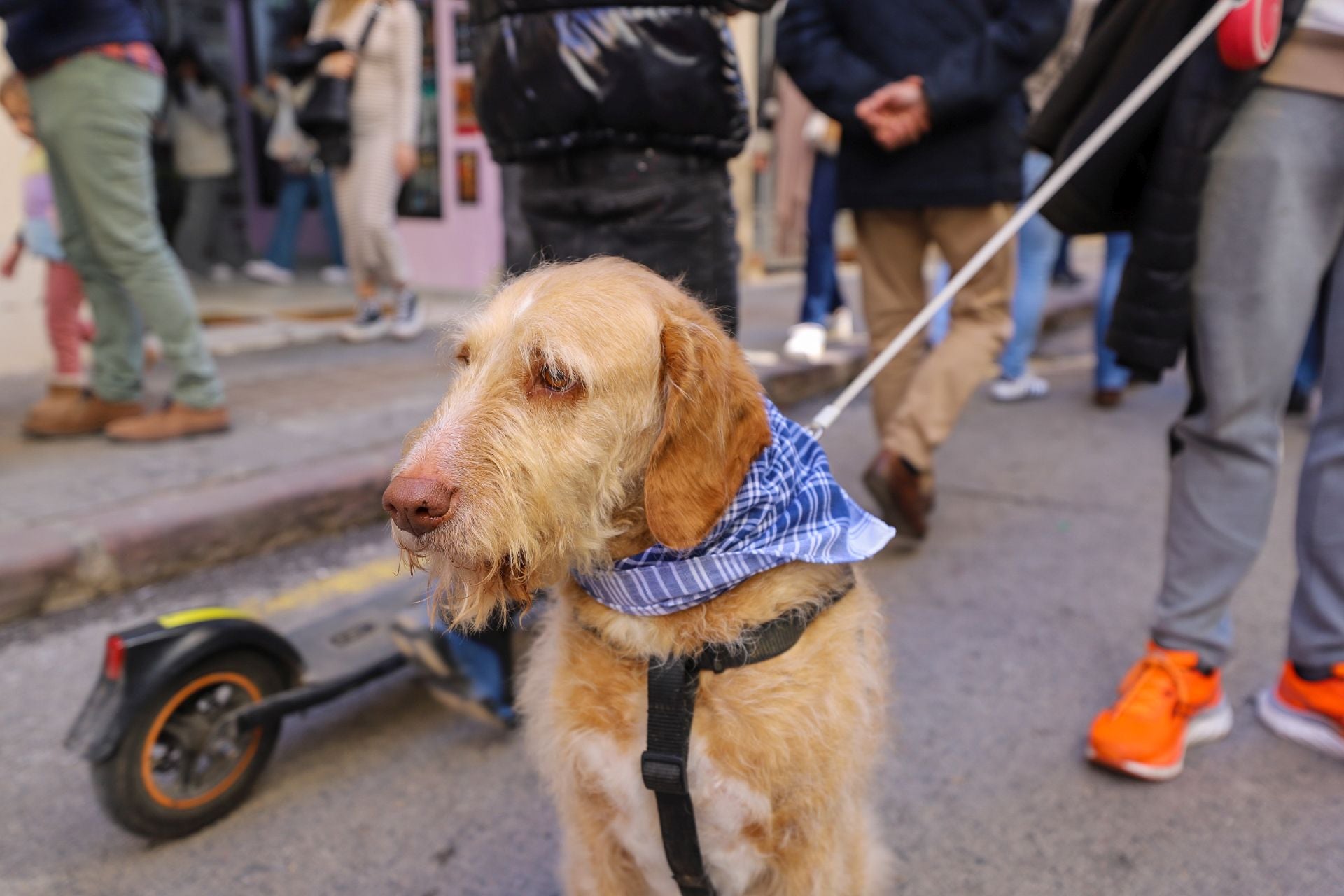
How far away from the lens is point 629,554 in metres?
1.67

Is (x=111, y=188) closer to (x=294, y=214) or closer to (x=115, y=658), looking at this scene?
(x=115, y=658)

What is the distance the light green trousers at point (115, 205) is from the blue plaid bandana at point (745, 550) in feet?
11.3

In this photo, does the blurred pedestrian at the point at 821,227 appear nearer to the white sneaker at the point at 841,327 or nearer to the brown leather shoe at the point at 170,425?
the white sneaker at the point at 841,327

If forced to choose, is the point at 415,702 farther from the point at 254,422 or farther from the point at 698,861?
the point at 254,422

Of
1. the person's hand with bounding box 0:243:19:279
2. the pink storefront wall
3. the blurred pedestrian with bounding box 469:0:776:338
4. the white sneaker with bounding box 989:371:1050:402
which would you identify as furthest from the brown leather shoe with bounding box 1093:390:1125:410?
the person's hand with bounding box 0:243:19:279

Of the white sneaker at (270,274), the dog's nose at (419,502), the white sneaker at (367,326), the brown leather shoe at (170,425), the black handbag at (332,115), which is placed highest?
the black handbag at (332,115)

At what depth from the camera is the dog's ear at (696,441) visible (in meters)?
1.53

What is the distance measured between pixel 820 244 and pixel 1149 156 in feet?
15.4

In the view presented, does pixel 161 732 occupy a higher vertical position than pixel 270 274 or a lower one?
higher

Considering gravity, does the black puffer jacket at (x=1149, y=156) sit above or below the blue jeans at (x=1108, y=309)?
above

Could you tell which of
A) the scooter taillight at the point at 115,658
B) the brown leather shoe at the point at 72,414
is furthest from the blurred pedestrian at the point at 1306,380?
the brown leather shoe at the point at 72,414

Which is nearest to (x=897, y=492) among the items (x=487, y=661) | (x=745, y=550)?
(x=487, y=661)

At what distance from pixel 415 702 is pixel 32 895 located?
3.40ft

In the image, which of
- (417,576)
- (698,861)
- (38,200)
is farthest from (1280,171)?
(38,200)
